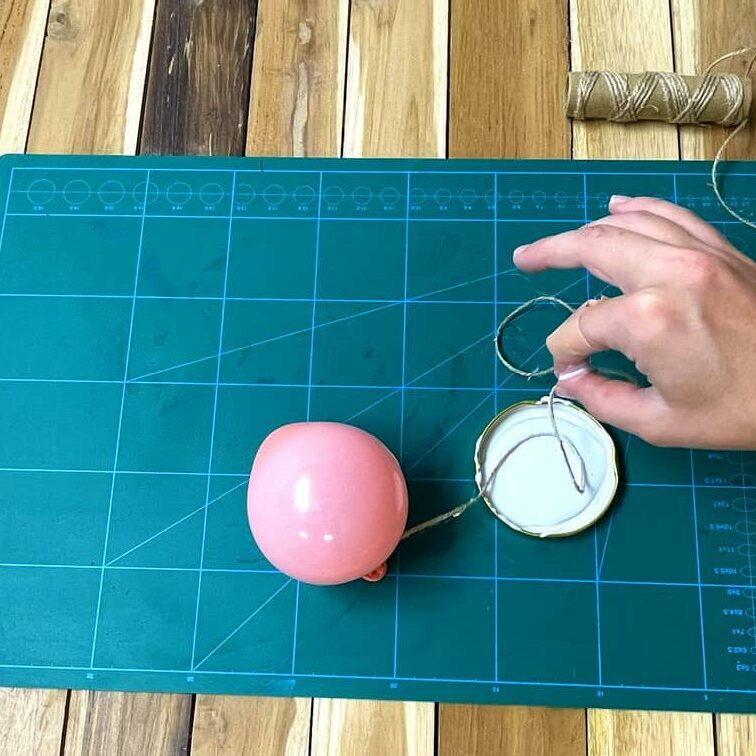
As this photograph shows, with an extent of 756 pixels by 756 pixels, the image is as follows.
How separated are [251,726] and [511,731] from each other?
0.25m

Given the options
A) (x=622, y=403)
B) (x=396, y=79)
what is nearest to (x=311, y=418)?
(x=622, y=403)

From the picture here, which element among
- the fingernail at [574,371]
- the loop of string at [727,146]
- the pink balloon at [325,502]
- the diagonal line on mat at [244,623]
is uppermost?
the loop of string at [727,146]

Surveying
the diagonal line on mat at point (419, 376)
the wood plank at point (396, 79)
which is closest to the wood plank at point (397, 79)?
the wood plank at point (396, 79)

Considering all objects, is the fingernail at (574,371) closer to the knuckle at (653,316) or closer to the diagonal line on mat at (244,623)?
the knuckle at (653,316)

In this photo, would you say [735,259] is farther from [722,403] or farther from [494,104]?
[494,104]

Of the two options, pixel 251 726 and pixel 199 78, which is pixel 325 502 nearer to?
pixel 251 726

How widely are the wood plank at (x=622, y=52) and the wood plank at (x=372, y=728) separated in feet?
2.10

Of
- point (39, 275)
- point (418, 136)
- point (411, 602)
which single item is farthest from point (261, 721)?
point (418, 136)

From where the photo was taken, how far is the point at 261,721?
2.44 feet

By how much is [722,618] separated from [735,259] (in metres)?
0.36

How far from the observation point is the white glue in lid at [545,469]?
30.1 inches

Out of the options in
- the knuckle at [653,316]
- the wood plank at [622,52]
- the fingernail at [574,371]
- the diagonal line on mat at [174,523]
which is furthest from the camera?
the wood plank at [622,52]

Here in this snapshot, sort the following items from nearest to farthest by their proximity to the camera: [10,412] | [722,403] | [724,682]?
[722,403], [724,682], [10,412]

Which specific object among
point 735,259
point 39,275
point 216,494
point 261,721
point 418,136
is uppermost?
point 418,136
